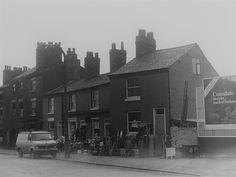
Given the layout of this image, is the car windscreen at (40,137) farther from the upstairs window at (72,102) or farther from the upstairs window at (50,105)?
the upstairs window at (50,105)

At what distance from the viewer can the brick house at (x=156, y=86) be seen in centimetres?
3011

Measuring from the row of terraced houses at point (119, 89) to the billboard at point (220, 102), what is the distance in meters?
5.74

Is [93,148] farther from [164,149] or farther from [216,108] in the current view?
[216,108]

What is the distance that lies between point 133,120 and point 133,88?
2.38 meters

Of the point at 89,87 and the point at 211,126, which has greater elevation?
the point at 89,87

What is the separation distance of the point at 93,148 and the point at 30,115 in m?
18.6

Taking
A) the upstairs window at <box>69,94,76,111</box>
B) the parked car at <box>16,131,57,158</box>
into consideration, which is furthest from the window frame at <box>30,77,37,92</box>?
the parked car at <box>16,131,57,158</box>

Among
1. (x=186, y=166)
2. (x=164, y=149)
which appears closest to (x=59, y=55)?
(x=164, y=149)

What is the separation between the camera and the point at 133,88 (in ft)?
105

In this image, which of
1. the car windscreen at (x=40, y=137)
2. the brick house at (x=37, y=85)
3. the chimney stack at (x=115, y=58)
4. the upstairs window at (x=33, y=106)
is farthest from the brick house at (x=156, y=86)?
the upstairs window at (x=33, y=106)

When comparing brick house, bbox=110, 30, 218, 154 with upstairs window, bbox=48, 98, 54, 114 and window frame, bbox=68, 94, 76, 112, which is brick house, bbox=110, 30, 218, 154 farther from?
upstairs window, bbox=48, 98, 54, 114

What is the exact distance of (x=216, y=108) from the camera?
23406 millimetres

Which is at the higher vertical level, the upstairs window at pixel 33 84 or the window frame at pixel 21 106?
the upstairs window at pixel 33 84

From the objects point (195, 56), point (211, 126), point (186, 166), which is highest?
point (195, 56)
